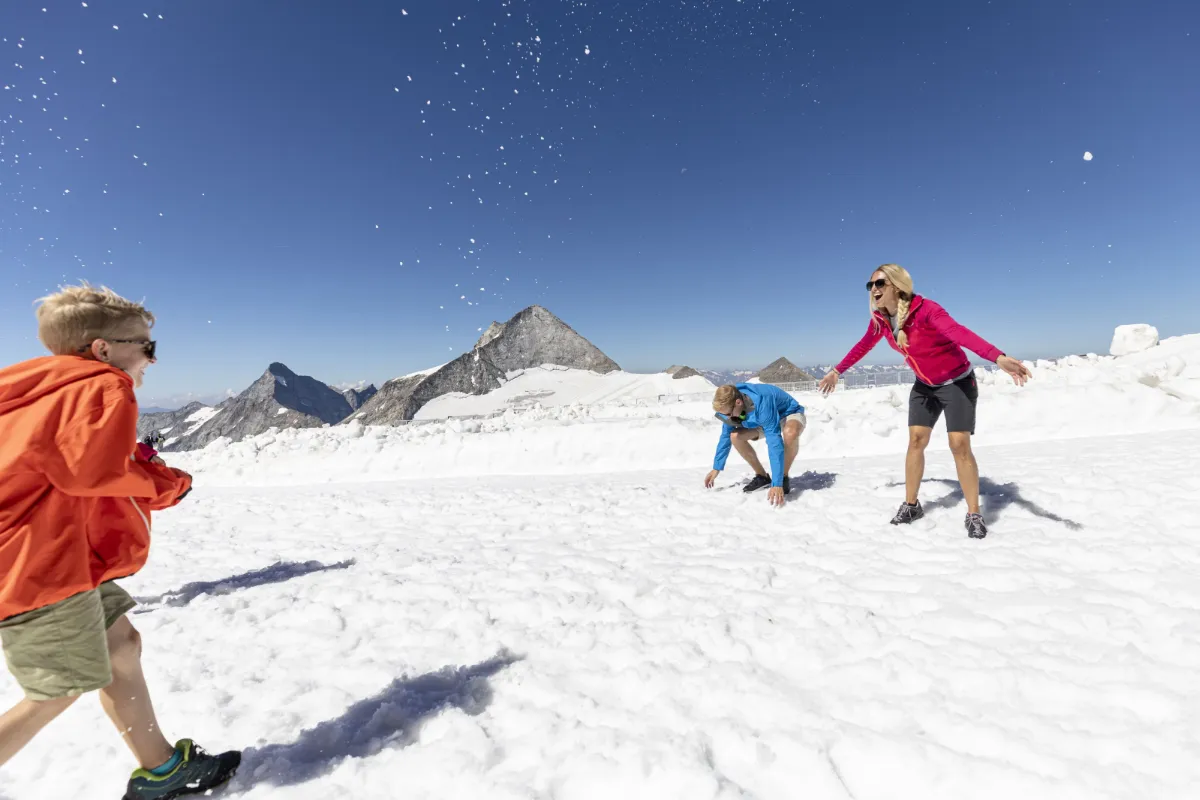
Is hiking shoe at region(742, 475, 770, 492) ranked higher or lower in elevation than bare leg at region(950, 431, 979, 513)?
lower

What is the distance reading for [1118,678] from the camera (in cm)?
260

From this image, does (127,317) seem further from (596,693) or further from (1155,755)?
(1155,755)

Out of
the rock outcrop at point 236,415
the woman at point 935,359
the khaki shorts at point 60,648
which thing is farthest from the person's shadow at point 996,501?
the rock outcrop at point 236,415

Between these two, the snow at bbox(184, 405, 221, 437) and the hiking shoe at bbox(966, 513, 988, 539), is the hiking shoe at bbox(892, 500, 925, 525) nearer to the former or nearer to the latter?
the hiking shoe at bbox(966, 513, 988, 539)

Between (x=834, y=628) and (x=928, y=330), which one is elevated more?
(x=928, y=330)

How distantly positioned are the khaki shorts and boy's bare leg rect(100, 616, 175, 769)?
6.0 inches

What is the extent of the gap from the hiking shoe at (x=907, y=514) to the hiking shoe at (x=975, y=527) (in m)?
0.52

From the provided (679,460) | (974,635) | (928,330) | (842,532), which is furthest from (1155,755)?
(679,460)

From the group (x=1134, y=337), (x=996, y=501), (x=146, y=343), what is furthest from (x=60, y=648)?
(x=1134, y=337)

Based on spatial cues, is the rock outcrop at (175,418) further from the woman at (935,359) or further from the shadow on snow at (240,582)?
the woman at (935,359)

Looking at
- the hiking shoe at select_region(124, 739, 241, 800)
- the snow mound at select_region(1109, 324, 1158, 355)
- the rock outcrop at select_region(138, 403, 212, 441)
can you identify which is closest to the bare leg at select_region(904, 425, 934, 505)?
the hiking shoe at select_region(124, 739, 241, 800)

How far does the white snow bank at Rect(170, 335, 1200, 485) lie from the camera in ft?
36.2

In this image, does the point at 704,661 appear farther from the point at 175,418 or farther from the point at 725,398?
the point at 175,418

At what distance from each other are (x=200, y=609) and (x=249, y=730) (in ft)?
6.84
